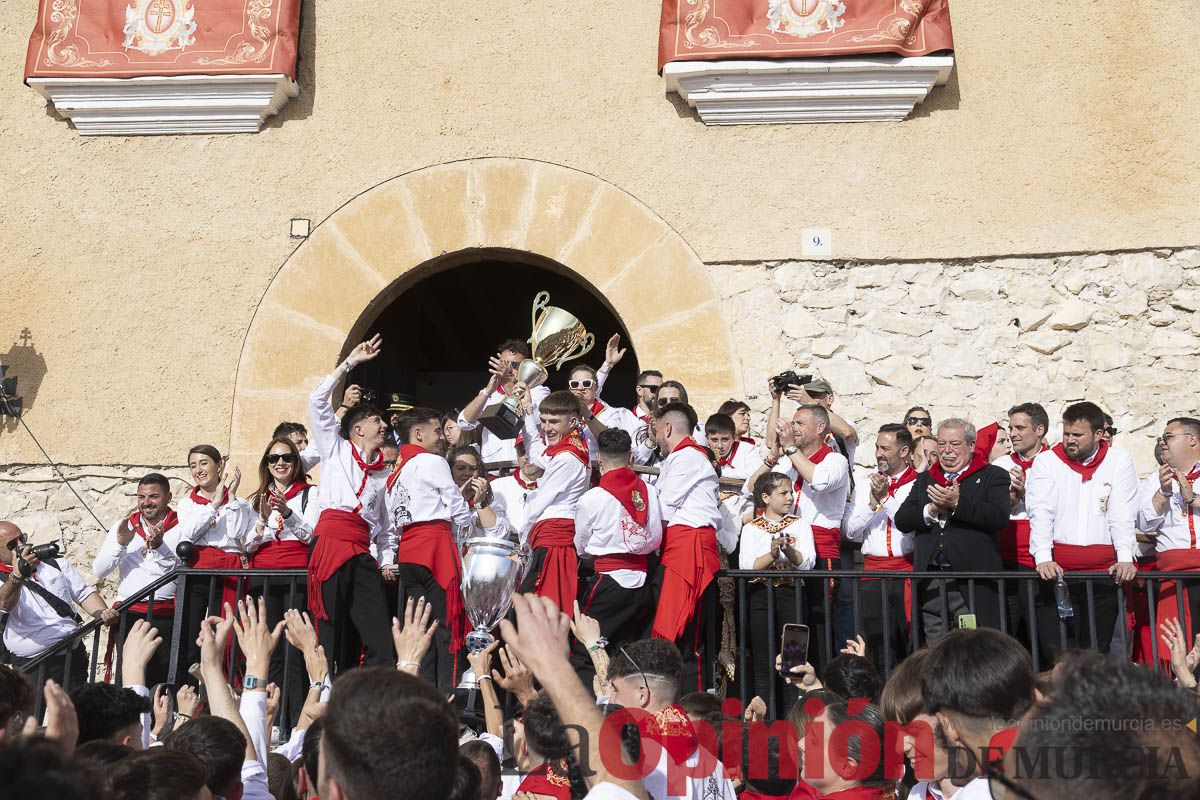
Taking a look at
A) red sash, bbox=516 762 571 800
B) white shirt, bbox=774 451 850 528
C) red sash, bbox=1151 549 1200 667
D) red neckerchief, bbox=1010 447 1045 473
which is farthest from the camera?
red neckerchief, bbox=1010 447 1045 473

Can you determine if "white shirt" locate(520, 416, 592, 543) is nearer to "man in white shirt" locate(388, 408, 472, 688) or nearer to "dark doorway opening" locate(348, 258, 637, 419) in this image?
"man in white shirt" locate(388, 408, 472, 688)

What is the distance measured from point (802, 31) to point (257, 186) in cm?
410

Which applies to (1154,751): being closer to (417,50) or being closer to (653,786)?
(653,786)

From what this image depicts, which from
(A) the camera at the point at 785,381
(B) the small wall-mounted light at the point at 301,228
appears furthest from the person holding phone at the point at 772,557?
(B) the small wall-mounted light at the point at 301,228

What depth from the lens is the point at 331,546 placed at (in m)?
6.59

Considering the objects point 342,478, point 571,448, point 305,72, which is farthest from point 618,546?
point 305,72

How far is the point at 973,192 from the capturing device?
8.79 metres

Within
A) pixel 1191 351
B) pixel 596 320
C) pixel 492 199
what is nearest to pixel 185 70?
pixel 492 199

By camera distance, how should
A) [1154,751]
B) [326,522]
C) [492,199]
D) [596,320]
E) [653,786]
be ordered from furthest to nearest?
1. [596,320]
2. [492,199]
3. [326,522]
4. [653,786]
5. [1154,751]

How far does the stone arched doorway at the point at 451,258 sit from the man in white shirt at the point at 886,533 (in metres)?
2.00

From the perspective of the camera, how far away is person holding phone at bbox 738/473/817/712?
650 cm

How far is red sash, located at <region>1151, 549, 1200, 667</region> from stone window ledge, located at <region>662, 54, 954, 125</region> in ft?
12.6

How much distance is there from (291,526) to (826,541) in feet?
10.0

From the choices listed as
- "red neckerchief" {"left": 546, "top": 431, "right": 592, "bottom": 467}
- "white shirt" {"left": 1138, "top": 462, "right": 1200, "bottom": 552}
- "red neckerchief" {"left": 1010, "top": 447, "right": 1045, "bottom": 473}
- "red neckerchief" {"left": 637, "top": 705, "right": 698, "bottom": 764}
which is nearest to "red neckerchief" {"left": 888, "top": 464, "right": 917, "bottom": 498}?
"red neckerchief" {"left": 1010, "top": 447, "right": 1045, "bottom": 473}
